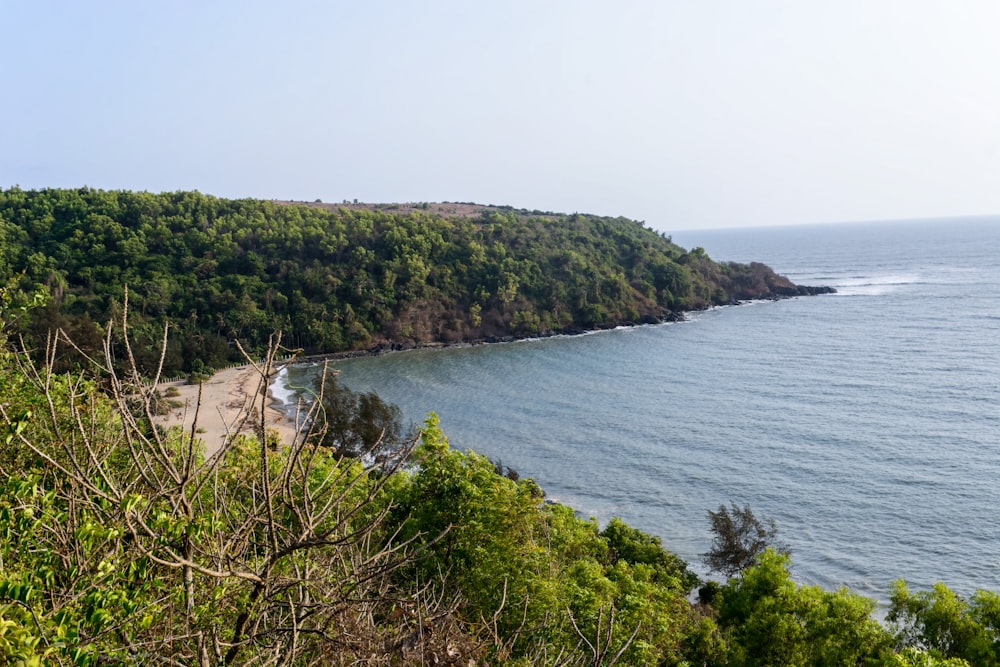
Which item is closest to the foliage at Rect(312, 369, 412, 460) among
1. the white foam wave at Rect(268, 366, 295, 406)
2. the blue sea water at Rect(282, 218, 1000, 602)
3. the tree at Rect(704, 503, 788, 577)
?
the blue sea water at Rect(282, 218, 1000, 602)

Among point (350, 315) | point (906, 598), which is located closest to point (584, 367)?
point (350, 315)

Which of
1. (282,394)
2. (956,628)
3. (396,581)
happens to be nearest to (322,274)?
(282,394)

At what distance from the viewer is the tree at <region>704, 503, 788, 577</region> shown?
22.6m

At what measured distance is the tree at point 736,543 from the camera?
22625mm

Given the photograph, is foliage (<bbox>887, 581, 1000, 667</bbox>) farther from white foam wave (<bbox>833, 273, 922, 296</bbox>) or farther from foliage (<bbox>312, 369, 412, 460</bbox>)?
white foam wave (<bbox>833, 273, 922, 296</bbox>)

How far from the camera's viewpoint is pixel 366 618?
535cm

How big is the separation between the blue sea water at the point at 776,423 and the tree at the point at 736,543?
971mm

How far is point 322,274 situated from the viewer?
70000mm

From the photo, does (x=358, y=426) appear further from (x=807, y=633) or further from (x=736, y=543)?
(x=807, y=633)

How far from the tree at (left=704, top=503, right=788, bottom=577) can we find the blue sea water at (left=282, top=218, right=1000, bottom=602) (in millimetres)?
971

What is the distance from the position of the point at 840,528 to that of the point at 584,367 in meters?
29.3

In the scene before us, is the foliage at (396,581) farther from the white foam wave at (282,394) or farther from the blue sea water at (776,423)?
the white foam wave at (282,394)

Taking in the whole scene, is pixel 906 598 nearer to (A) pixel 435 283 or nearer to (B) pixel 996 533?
(B) pixel 996 533

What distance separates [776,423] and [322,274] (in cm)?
5018
